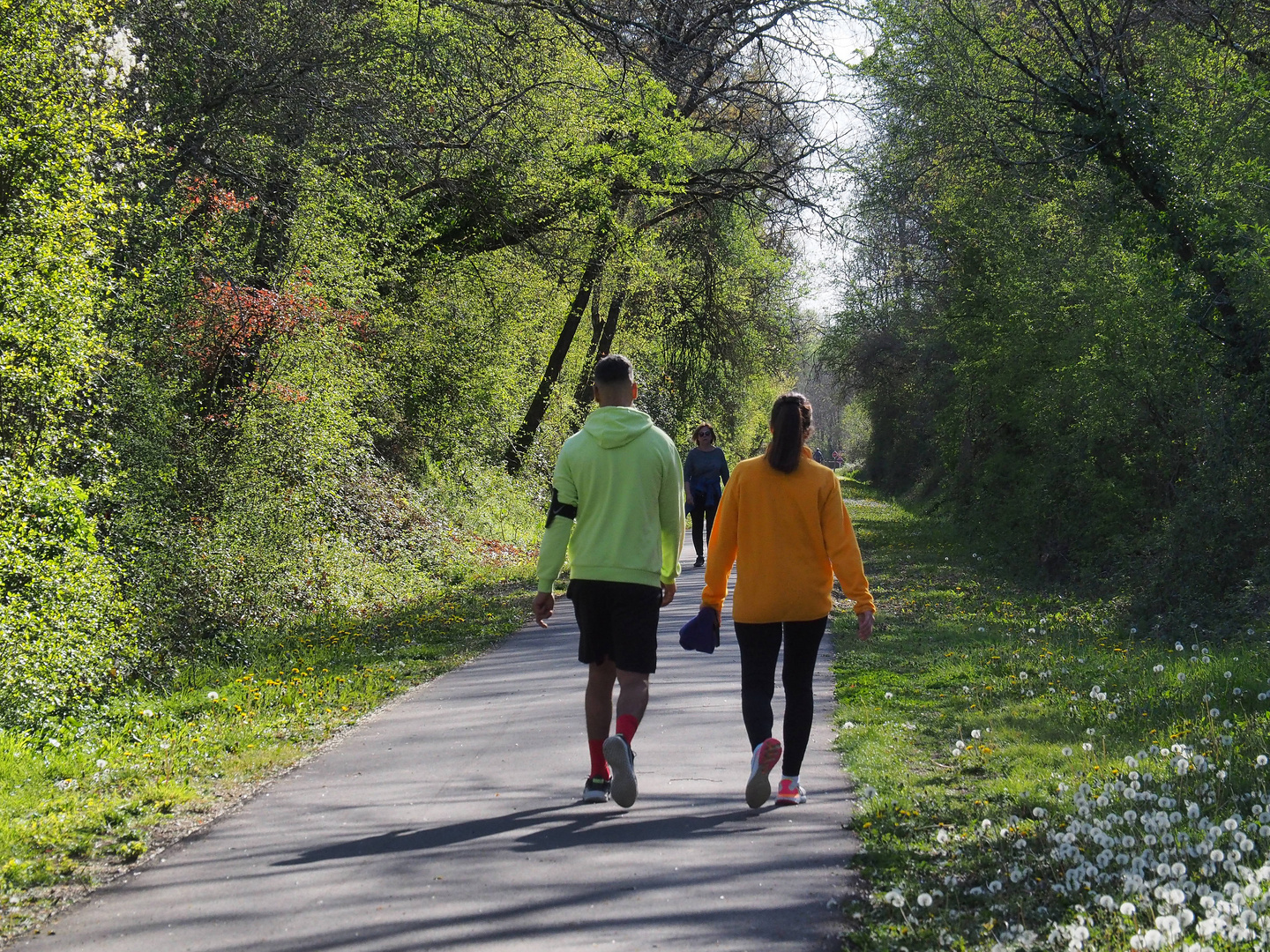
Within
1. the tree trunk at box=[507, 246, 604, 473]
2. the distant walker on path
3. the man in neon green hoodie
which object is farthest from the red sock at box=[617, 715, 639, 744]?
the tree trunk at box=[507, 246, 604, 473]

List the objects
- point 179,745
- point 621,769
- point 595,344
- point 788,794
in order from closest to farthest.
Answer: point 621,769 → point 788,794 → point 179,745 → point 595,344

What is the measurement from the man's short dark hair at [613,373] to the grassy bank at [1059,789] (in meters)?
2.46

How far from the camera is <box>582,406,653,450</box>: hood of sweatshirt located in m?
5.95

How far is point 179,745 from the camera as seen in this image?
7.42 meters

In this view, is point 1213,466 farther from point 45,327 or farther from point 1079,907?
point 45,327

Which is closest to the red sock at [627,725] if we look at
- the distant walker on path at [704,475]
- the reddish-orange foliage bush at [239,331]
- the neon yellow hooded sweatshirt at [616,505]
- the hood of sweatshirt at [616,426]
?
the neon yellow hooded sweatshirt at [616,505]

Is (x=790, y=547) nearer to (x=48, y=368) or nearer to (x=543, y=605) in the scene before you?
(x=543, y=605)

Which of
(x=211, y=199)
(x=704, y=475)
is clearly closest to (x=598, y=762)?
(x=211, y=199)

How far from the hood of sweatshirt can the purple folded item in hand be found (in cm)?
96

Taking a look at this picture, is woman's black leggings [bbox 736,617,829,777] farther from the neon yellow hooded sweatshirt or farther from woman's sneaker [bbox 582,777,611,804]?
woman's sneaker [bbox 582,777,611,804]

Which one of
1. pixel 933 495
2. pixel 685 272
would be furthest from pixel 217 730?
pixel 933 495

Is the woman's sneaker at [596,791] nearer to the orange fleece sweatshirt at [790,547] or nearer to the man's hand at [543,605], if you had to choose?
the man's hand at [543,605]

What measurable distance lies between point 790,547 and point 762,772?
1.10 meters

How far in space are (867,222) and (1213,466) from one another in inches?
410
